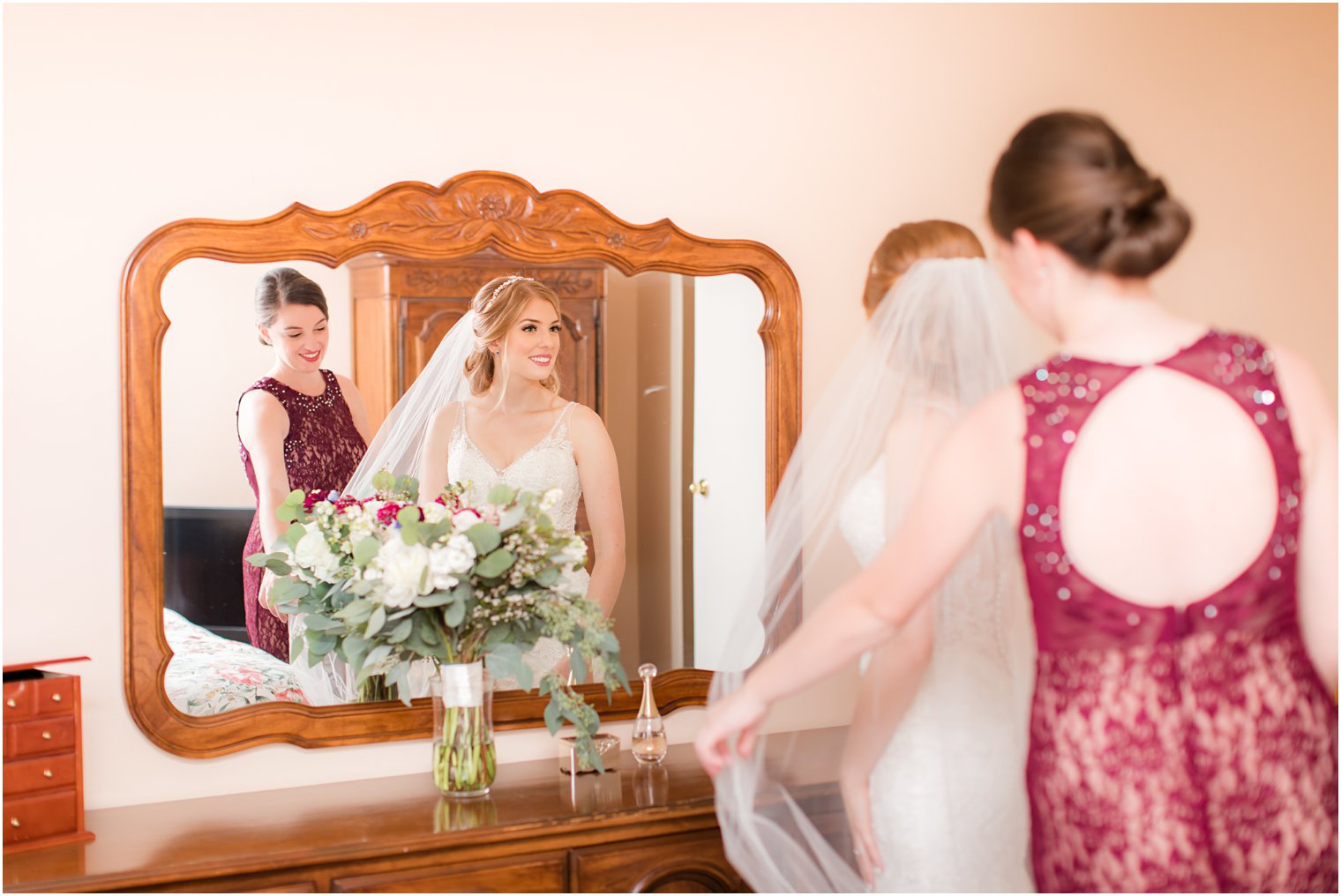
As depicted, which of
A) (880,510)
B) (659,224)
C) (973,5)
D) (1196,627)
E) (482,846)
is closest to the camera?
(1196,627)

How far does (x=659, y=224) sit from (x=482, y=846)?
129 centimetres

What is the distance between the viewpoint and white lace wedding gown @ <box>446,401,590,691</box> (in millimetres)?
2336

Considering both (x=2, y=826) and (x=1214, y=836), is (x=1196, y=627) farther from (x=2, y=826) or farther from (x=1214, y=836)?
(x=2, y=826)

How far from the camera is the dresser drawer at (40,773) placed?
194 cm

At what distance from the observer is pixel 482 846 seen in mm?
2039

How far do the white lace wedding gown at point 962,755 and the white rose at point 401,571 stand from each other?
0.77m

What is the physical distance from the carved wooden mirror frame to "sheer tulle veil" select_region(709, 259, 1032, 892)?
0.59 meters

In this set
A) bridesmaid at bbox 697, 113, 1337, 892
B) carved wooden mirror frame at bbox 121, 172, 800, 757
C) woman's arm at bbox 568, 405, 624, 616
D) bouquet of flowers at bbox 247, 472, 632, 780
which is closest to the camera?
bridesmaid at bbox 697, 113, 1337, 892

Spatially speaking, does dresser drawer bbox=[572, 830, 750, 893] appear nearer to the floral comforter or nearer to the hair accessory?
the floral comforter

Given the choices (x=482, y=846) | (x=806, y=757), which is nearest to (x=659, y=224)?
(x=806, y=757)

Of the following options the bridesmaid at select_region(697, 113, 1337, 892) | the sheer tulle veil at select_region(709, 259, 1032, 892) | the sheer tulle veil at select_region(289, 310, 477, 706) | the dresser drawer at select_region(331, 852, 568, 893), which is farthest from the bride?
the bridesmaid at select_region(697, 113, 1337, 892)

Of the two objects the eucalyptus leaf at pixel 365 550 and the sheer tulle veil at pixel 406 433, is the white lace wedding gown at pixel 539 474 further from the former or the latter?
the eucalyptus leaf at pixel 365 550

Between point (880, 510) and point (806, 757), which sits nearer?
Result: point (880, 510)

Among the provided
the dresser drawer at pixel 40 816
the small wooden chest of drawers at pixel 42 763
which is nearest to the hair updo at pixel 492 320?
the small wooden chest of drawers at pixel 42 763
